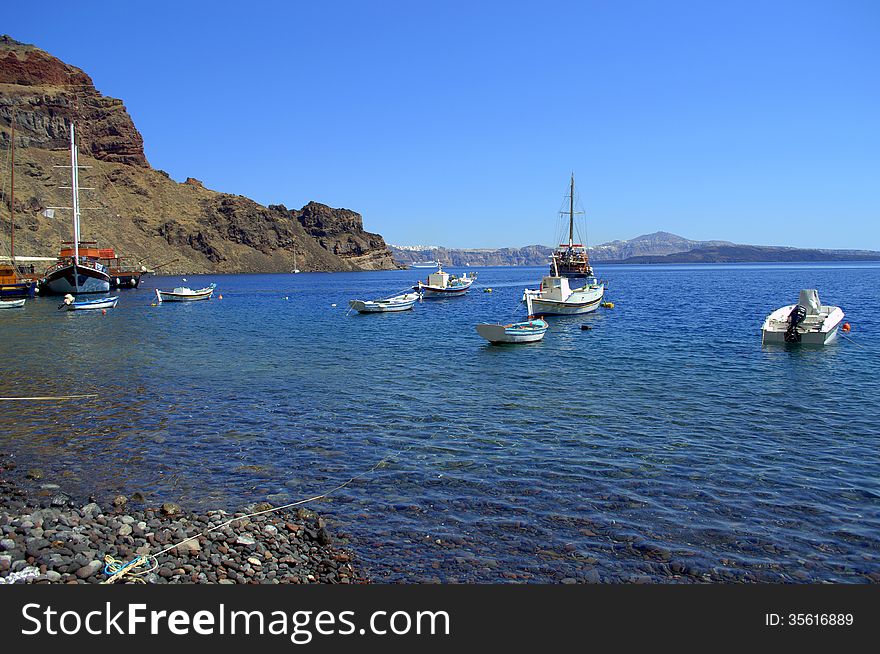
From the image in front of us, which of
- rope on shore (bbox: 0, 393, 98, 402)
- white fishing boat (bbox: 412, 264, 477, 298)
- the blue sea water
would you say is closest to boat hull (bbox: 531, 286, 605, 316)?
the blue sea water

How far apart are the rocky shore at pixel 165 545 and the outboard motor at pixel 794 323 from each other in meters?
28.1

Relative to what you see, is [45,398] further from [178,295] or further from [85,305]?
[178,295]

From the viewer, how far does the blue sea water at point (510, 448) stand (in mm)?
8891

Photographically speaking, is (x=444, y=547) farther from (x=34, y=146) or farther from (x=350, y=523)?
(x=34, y=146)

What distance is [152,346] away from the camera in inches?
1299

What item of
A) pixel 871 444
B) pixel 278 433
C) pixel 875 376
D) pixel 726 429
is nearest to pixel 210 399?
pixel 278 433

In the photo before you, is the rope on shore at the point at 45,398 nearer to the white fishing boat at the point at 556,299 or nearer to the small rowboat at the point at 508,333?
the small rowboat at the point at 508,333

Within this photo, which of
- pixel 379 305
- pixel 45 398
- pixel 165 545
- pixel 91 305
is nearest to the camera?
pixel 165 545

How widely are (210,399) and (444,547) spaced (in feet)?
40.5

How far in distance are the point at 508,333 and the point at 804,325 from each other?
14.3m

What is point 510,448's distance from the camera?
13742 mm

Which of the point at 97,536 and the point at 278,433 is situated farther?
the point at 278,433

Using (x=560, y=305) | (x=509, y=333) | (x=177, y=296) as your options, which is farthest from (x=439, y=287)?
(x=509, y=333)

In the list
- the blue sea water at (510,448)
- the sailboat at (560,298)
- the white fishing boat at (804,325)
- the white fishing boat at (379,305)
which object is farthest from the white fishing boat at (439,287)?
the white fishing boat at (804,325)
